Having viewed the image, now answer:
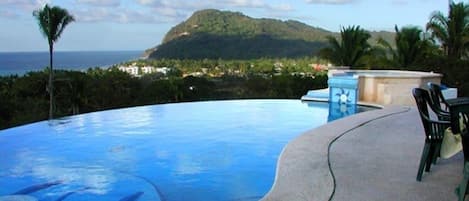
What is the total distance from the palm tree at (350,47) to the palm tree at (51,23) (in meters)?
9.58

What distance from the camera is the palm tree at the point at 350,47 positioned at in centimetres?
1819

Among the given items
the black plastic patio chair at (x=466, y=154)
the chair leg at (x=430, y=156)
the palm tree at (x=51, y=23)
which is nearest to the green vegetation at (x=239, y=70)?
the palm tree at (x=51, y=23)

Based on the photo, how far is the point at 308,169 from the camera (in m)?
3.90

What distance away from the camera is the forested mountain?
83.8ft

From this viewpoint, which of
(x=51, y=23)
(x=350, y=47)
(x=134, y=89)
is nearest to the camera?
(x=51, y=23)

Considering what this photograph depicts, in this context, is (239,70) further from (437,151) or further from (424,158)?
(424,158)

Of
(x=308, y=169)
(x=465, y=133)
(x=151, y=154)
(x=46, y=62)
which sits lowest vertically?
(x=151, y=154)

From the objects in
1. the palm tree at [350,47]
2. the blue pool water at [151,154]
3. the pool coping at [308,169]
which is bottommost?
the blue pool water at [151,154]

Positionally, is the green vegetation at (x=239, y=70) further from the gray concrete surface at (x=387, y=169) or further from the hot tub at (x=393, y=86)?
the gray concrete surface at (x=387, y=169)

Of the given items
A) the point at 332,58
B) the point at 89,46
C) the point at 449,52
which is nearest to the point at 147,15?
the point at 89,46

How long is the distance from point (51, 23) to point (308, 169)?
11964 mm

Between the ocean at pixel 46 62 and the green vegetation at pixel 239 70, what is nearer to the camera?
the green vegetation at pixel 239 70

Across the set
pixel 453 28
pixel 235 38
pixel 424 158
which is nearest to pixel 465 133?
pixel 424 158

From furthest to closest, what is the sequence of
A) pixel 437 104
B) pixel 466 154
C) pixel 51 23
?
pixel 51 23
pixel 437 104
pixel 466 154
